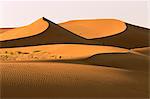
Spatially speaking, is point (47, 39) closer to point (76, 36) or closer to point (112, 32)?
point (76, 36)

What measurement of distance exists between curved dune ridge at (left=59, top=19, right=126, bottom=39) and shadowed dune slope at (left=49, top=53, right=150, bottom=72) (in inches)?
582

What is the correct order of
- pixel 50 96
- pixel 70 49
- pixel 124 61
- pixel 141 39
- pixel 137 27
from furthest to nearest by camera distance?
pixel 137 27
pixel 141 39
pixel 70 49
pixel 124 61
pixel 50 96

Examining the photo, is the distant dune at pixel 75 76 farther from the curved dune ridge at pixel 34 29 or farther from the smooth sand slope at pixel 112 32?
the smooth sand slope at pixel 112 32

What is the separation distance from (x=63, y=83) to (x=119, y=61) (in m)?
6.07

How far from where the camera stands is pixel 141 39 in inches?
1173

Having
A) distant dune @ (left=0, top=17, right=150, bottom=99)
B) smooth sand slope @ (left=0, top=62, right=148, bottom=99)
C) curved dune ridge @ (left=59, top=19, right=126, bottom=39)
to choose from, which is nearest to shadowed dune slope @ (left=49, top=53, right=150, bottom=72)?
distant dune @ (left=0, top=17, right=150, bottom=99)

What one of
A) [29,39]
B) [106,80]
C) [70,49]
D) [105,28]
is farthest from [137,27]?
[106,80]

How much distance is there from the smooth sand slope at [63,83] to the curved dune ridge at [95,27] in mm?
19942

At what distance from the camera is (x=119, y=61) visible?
1420cm

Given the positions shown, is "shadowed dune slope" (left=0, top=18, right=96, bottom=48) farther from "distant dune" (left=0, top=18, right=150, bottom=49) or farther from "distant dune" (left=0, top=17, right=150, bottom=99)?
"distant dune" (left=0, top=17, right=150, bottom=99)

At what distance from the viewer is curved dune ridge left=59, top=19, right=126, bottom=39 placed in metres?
30.7

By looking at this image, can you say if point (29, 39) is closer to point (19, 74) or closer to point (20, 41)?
point (20, 41)

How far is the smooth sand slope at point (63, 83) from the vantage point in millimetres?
7725

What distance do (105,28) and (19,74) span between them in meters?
24.7
